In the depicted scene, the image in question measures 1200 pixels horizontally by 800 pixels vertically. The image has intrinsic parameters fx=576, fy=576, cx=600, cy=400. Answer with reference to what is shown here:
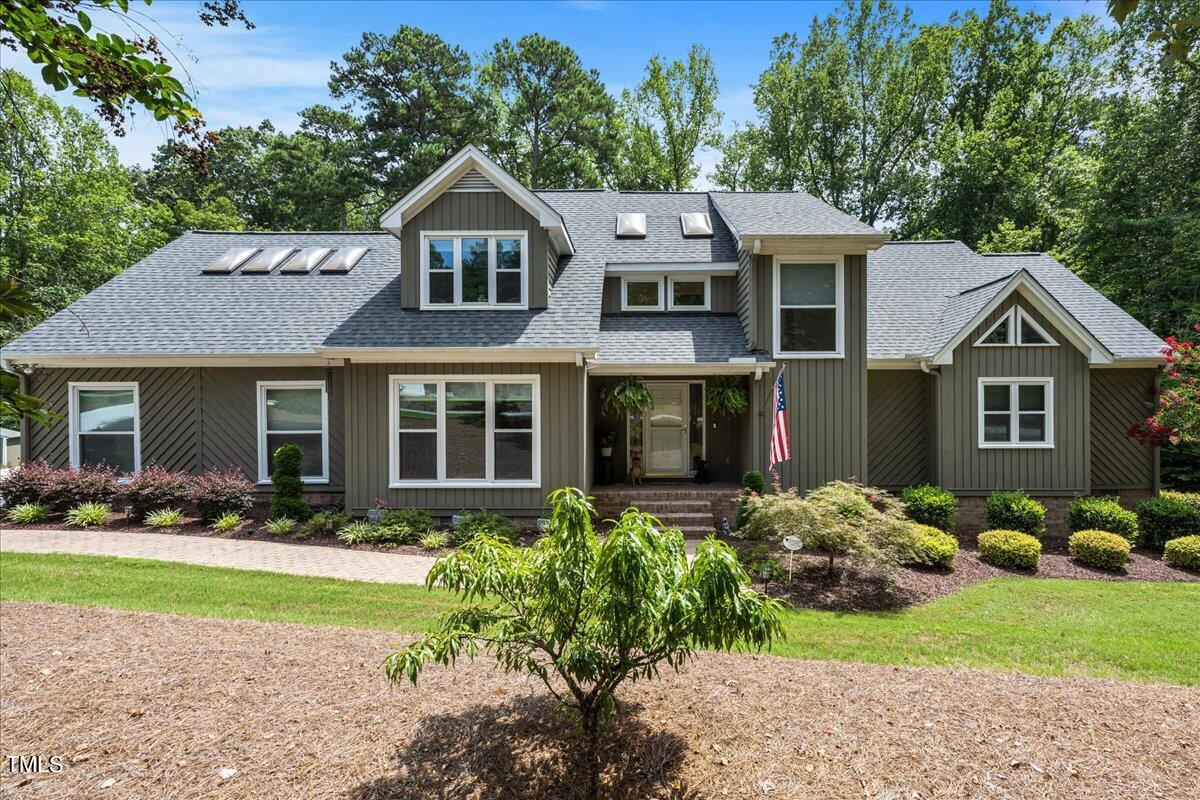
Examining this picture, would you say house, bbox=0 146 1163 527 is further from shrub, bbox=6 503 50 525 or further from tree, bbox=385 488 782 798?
tree, bbox=385 488 782 798

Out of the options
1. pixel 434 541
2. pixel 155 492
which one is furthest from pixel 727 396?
pixel 155 492

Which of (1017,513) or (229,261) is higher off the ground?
(229,261)

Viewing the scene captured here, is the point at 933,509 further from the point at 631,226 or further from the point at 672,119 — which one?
the point at 672,119

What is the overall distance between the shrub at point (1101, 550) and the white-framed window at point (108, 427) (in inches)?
703

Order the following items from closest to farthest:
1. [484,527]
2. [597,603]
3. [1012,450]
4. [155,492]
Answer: [597,603] → [484,527] → [155,492] → [1012,450]

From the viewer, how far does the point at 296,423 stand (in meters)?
12.1

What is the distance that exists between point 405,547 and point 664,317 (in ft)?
24.7

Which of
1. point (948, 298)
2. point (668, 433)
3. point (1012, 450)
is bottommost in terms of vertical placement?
point (1012, 450)

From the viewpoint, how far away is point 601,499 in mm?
11039

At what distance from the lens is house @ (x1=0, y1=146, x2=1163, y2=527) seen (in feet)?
34.9

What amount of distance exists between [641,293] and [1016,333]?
7837mm

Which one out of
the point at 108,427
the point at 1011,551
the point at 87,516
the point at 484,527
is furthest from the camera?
the point at 108,427

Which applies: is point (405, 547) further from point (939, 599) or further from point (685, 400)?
point (939, 599)

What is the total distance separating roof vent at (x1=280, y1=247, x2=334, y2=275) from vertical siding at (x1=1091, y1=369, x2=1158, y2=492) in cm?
1808
